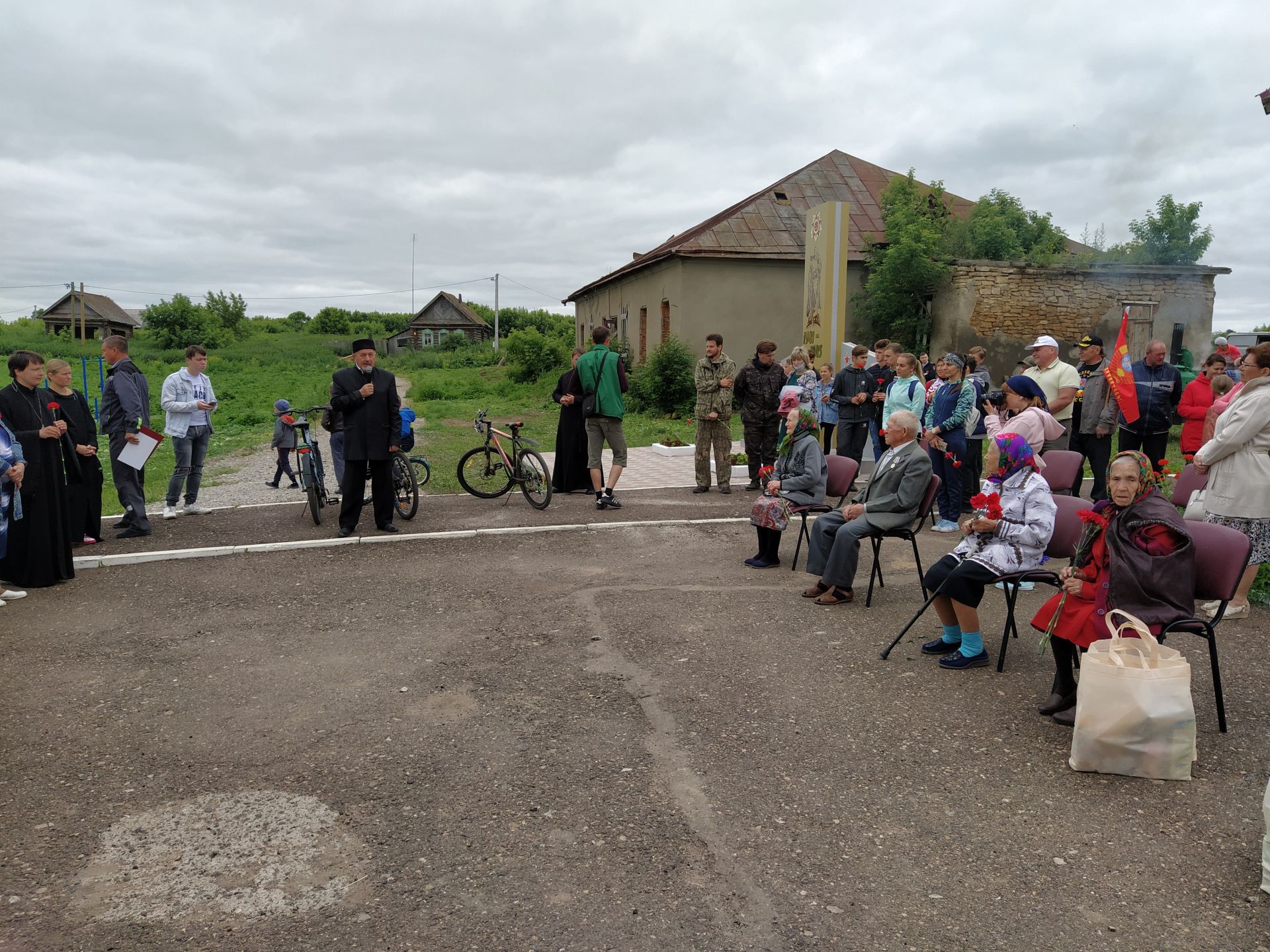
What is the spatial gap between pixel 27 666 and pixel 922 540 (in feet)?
23.6

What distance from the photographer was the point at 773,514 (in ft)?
24.1

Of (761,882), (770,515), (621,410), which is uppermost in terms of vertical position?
(621,410)

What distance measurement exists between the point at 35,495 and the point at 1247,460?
867 cm

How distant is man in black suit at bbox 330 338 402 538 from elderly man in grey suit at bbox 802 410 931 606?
460cm

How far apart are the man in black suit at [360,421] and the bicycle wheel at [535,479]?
72.4 inches

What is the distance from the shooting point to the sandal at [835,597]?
6.68m

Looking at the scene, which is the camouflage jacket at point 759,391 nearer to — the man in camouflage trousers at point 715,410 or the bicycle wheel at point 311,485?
the man in camouflage trousers at point 715,410

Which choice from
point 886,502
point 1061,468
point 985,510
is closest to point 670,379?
point 1061,468

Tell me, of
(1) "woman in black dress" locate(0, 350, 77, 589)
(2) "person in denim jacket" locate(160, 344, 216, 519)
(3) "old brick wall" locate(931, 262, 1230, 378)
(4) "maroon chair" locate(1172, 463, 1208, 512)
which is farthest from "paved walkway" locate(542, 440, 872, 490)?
(3) "old brick wall" locate(931, 262, 1230, 378)

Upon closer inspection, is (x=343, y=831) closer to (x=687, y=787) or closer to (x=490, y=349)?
(x=687, y=787)

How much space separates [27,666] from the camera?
18.1ft

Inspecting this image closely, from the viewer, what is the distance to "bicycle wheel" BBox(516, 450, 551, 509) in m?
10.5

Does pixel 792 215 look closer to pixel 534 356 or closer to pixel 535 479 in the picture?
pixel 534 356

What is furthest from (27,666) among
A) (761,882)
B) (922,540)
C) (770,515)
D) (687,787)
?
(922,540)
